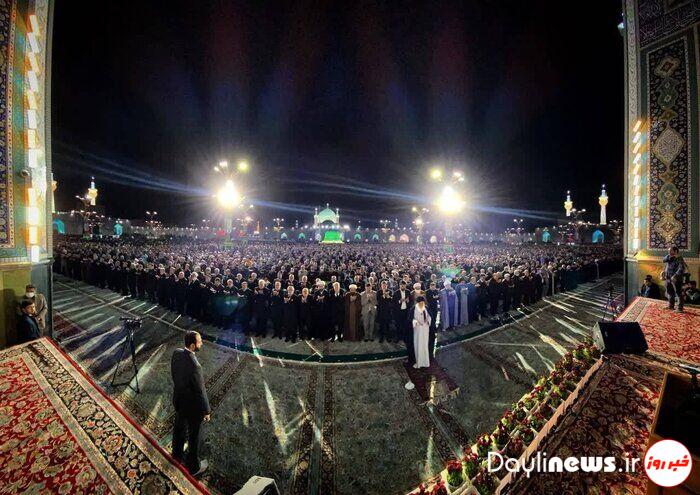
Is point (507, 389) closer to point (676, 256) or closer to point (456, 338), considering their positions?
point (456, 338)

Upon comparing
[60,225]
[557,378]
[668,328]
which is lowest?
[557,378]

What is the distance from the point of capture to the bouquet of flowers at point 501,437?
323 centimetres

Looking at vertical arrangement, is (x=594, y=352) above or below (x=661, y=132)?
below

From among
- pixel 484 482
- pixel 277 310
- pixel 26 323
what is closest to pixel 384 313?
pixel 277 310

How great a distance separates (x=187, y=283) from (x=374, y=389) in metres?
8.28

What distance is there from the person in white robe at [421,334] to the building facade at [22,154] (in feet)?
30.1

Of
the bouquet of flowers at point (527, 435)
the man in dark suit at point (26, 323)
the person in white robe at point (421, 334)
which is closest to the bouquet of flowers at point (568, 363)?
the bouquet of flowers at point (527, 435)

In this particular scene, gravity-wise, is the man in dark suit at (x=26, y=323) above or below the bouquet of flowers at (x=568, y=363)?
above

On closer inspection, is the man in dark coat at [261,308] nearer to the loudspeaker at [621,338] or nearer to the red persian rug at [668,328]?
the loudspeaker at [621,338]

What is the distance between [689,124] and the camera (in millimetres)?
7273

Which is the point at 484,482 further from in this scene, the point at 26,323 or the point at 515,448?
the point at 26,323

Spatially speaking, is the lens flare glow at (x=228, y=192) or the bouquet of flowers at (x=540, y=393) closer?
the bouquet of flowers at (x=540, y=393)

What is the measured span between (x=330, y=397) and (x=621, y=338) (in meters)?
5.09

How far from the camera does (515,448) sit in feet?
9.79
